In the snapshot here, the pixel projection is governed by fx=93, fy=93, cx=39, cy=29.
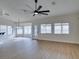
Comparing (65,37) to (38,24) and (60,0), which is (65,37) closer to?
(38,24)

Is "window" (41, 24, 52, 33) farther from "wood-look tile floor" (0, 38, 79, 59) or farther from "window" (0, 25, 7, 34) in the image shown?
"window" (0, 25, 7, 34)

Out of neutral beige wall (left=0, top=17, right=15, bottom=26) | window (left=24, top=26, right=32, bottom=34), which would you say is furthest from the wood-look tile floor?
window (left=24, top=26, right=32, bottom=34)

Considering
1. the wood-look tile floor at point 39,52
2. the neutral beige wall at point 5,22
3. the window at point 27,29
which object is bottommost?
the wood-look tile floor at point 39,52

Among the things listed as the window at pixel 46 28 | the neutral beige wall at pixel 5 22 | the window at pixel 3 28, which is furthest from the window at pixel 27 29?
the window at pixel 3 28

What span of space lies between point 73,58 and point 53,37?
5.34m

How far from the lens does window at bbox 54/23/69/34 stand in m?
9.00

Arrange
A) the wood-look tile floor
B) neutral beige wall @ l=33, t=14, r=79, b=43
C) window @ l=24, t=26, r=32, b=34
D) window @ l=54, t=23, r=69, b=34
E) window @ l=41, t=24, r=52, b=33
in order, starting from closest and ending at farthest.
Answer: the wood-look tile floor → neutral beige wall @ l=33, t=14, r=79, b=43 → window @ l=54, t=23, r=69, b=34 → window @ l=41, t=24, r=52, b=33 → window @ l=24, t=26, r=32, b=34

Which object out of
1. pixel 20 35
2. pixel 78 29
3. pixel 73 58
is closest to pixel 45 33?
pixel 78 29

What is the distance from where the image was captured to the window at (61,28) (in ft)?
29.5

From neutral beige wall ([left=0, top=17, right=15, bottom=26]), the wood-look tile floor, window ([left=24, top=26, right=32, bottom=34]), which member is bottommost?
the wood-look tile floor

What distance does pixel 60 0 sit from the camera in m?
5.72

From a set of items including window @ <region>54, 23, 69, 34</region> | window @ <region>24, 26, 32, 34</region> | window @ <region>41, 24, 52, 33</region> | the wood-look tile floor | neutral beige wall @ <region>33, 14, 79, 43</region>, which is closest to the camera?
the wood-look tile floor

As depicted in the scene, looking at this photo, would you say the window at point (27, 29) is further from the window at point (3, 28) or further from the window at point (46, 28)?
the window at point (3, 28)

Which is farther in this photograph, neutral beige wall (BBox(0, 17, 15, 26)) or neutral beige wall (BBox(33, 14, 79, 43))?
neutral beige wall (BBox(0, 17, 15, 26))
